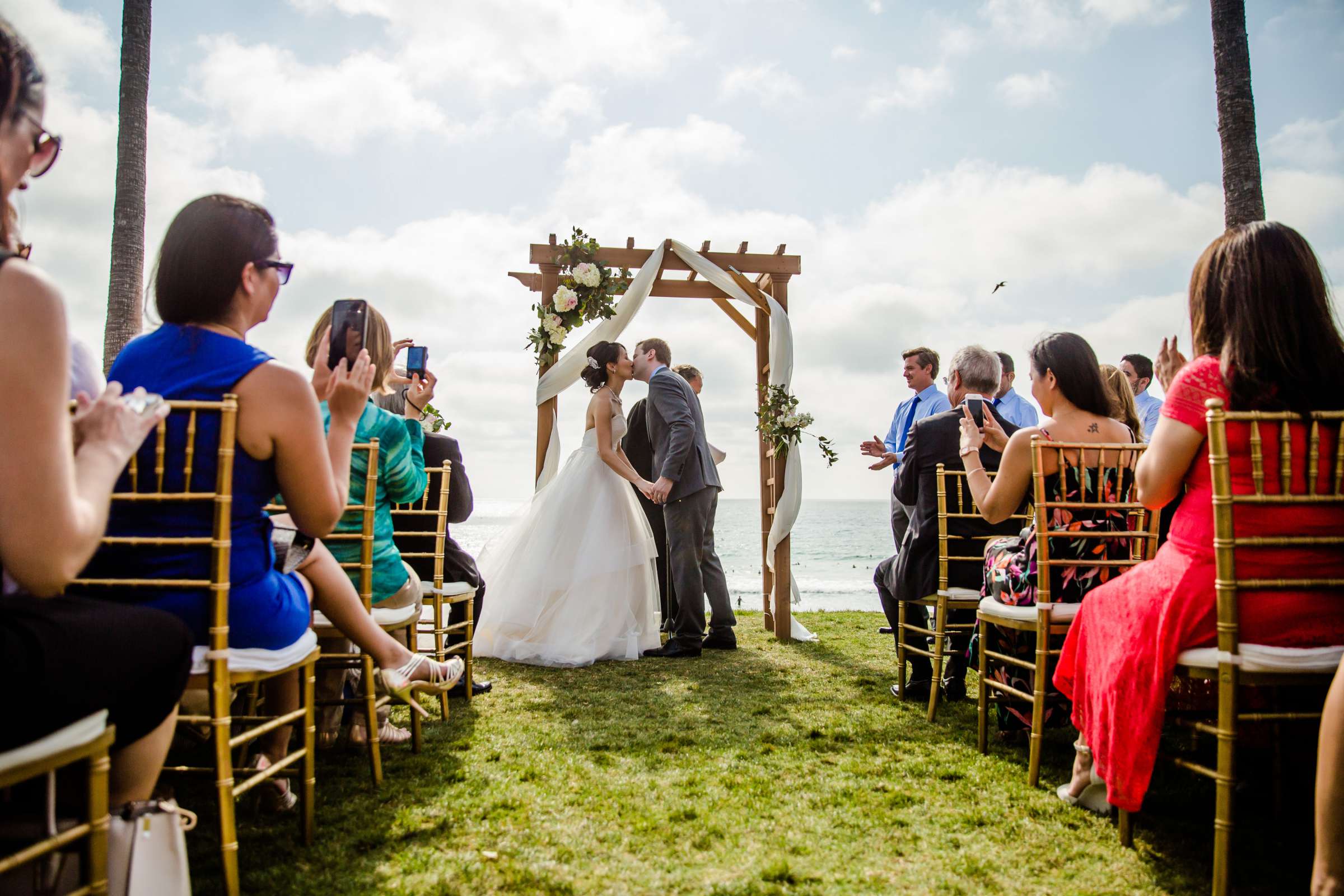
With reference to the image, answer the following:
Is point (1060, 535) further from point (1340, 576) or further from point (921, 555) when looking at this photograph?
point (921, 555)

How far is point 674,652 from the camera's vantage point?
575 centimetres

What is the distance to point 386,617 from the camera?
9.96 ft

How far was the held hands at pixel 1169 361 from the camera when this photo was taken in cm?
272

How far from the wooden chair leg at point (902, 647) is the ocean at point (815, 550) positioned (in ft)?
8.67

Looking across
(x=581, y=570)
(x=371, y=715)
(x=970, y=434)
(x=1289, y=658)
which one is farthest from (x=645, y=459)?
(x=1289, y=658)

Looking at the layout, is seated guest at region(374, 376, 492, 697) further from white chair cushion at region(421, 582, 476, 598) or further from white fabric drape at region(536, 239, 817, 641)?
white fabric drape at region(536, 239, 817, 641)

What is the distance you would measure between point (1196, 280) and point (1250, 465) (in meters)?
0.54

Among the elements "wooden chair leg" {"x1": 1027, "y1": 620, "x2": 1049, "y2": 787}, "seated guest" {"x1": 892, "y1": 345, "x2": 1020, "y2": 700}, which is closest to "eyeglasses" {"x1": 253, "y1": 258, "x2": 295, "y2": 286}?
"wooden chair leg" {"x1": 1027, "y1": 620, "x2": 1049, "y2": 787}

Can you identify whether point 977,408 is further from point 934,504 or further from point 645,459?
point 645,459

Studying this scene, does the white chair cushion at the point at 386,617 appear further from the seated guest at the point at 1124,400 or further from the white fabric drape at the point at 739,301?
the white fabric drape at the point at 739,301

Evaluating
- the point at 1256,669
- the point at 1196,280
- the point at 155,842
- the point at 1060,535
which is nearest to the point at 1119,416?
the point at 1060,535

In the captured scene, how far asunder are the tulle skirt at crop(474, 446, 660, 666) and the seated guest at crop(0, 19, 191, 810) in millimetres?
4107

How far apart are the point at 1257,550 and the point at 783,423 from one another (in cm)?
489

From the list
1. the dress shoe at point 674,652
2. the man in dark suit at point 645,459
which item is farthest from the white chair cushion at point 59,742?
the man in dark suit at point 645,459
